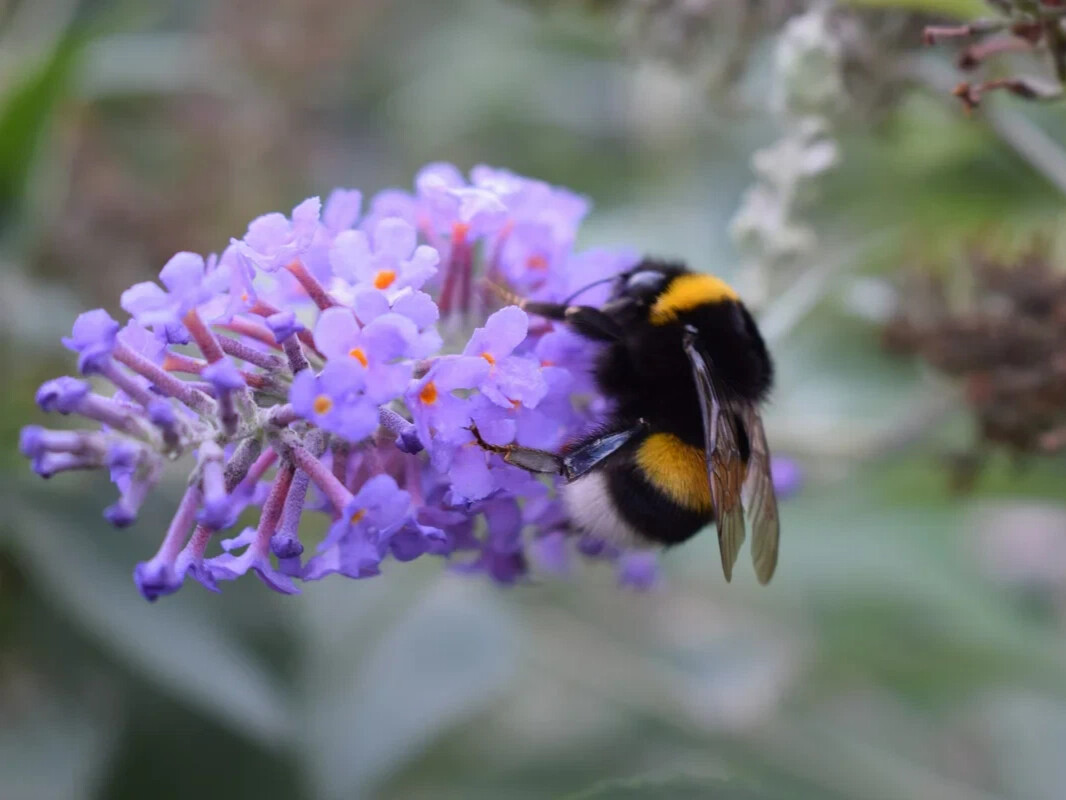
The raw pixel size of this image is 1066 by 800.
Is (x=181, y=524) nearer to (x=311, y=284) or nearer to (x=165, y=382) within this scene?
(x=165, y=382)

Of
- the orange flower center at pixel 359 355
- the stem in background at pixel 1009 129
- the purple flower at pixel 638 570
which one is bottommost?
the purple flower at pixel 638 570

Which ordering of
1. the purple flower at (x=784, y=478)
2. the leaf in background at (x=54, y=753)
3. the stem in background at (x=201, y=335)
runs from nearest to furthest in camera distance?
the stem in background at (x=201, y=335)
the purple flower at (x=784, y=478)
the leaf in background at (x=54, y=753)

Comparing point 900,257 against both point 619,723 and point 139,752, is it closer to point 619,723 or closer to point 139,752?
point 619,723

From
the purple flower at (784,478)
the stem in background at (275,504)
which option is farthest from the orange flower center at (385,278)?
the purple flower at (784,478)

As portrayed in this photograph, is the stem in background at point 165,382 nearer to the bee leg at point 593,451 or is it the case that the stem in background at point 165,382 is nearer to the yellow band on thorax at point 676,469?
the bee leg at point 593,451

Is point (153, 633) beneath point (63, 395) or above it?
beneath

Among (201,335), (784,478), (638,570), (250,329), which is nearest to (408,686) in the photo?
(638,570)

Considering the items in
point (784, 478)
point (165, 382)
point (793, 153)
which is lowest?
point (784, 478)
